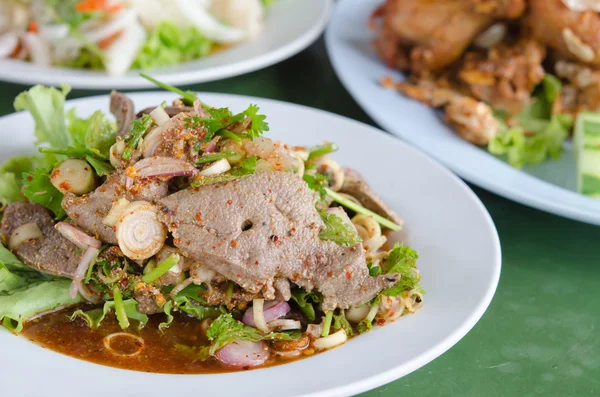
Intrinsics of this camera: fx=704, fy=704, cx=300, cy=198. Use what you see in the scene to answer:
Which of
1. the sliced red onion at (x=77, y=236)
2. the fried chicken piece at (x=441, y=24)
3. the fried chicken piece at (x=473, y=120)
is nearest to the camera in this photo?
the sliced red onion at (x=77, y=236)

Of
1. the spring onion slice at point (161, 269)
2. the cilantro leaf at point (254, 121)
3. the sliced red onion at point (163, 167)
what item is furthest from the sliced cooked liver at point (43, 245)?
the cilantro leaf at point (254, 121)

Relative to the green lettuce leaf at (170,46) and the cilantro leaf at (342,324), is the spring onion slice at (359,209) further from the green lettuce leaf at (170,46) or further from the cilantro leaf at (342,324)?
the green lettuce leaf at (170,46)

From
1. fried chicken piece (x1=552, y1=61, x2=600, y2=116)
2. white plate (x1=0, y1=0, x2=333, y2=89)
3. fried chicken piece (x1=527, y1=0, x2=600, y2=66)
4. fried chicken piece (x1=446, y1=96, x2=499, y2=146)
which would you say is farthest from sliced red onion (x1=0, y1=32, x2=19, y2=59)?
fried chicken piece (x1=552, y1=61, x2=600, y2=116)

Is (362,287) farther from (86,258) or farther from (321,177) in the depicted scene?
(86,258)

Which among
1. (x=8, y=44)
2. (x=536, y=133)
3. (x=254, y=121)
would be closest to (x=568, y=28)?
(x=536, y=133)

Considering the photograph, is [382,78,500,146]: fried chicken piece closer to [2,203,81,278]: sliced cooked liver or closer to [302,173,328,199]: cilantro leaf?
[302,173,328,199]: cilantro leaf

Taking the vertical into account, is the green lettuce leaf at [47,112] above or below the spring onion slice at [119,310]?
above

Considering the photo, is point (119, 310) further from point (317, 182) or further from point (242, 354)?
point (317, 182)
